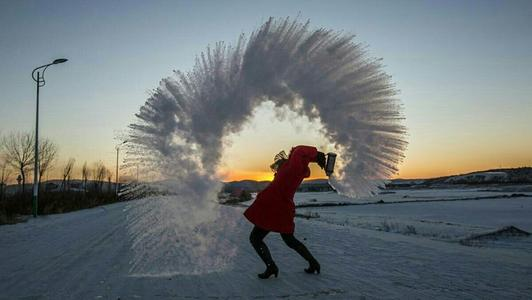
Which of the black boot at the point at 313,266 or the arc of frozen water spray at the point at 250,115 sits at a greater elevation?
the arc of frozen water spray at the point at 250,115

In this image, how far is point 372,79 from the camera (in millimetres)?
6754

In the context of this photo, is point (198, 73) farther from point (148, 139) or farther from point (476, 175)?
point (476, 175)

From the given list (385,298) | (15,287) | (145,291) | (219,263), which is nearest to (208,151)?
(219,263)

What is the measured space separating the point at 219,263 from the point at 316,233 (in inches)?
238

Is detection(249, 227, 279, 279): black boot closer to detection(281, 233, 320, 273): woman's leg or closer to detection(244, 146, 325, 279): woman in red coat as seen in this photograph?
detection(244, 146, 325, 279): woman in red coat

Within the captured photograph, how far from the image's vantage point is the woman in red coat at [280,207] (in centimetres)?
617

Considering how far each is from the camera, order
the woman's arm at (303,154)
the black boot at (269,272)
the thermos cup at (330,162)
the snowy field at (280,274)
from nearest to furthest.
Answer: the snowy field at (280,274) → the black boot at (269,272) → the woman's arm at (303,154) → the thermos cup at (330,162)

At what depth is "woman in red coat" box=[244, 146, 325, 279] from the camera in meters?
6.17

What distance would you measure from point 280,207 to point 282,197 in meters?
0.14

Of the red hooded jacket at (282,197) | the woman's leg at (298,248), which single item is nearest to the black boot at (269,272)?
the woman's leg at (298,248)

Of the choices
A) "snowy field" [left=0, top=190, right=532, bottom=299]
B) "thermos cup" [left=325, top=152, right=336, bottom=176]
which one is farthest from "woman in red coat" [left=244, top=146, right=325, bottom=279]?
"snowy field" [left=0, top=190, right=532, bottom=299]

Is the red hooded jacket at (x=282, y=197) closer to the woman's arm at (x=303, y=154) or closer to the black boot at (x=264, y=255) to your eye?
Result: the woman's arm at (x=303, y=154)

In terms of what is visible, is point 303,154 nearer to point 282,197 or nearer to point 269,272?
point 282,197

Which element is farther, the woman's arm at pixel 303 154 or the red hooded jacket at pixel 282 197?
the woman's arm at pixel 303 154
